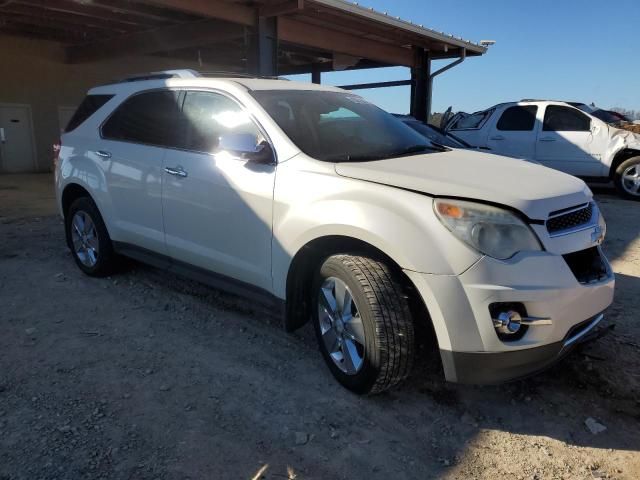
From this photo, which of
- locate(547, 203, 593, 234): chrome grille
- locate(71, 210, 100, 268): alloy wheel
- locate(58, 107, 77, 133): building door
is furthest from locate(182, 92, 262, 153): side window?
locate(58, 107, 77, 133): building door

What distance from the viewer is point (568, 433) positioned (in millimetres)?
2645

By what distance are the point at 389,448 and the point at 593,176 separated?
9.34m

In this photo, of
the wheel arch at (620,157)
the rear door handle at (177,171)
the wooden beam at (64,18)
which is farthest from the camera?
the wooden beam at (64,18)

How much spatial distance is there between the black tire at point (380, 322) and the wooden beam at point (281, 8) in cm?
683

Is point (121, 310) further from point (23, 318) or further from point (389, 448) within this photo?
point (389, 448)

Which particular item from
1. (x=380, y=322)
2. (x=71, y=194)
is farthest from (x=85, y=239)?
(x=380, y=322)

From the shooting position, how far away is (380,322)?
2.64 meters

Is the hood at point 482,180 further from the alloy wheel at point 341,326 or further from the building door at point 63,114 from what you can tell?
the building door at point 63,114

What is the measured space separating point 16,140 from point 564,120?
13845 mm

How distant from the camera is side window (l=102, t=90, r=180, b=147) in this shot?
12.9ft

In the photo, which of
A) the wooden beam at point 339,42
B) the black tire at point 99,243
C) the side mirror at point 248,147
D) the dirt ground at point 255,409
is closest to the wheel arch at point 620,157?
the wooden beam at point 339,42

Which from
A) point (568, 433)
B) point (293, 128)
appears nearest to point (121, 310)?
point (293, 128)

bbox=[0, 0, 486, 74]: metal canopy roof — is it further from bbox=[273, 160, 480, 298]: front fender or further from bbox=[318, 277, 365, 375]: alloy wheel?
bbox=[318, 277, 365, 375]: alloy wheel

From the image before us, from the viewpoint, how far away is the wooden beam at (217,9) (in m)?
8.19
